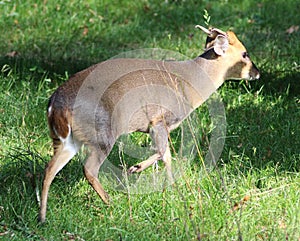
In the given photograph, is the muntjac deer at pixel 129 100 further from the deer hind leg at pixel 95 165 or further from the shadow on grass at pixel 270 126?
the shadow on grass at pixel 270 126

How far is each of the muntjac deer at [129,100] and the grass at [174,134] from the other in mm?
245

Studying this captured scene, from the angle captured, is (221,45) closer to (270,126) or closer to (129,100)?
(129,100)

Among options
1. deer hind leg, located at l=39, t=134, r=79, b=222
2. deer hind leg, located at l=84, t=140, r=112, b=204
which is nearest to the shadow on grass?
deer hind leg, located at l=84, t=140, r=112, b=204

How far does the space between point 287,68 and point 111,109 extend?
3125 millimetres

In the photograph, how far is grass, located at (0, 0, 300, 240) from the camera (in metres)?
4.36

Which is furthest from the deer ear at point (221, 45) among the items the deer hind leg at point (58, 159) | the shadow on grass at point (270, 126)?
the deer hind leg at point (58, 159)

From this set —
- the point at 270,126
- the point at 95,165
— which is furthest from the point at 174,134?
the point at 95,165

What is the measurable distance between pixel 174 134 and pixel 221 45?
997 millimetres

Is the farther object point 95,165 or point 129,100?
point 129,100

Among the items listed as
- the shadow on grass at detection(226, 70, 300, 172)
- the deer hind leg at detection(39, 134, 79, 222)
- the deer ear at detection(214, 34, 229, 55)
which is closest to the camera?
the deer hind leg at detection(39, 134, 79, 222)

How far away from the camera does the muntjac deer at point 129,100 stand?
15.1 ft

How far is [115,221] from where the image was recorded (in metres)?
4.49

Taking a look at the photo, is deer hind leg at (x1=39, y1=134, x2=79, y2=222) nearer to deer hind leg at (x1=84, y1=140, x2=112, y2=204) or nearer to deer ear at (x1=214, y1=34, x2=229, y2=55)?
deer hind leg at (x1=84, y1=140, x2=112, y2=204)

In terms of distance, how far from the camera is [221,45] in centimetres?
527
